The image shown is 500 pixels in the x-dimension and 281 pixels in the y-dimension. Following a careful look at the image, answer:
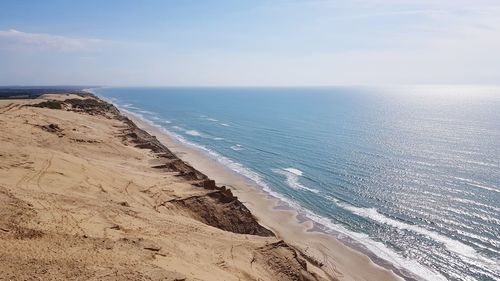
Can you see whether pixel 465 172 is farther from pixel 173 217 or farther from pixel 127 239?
pixel 127 239

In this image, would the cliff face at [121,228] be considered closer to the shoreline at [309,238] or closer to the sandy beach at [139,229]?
the sandy beach at [139,229]

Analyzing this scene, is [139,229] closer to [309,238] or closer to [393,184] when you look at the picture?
[309,238]

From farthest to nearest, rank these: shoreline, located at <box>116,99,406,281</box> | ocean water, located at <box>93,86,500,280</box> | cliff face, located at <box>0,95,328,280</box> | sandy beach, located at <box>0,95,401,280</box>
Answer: ocean water, located at <box>93,86,500,280</box> → shoreline, located at <box>116,99,406,281</box> → sandy beach, located at <box>0,95,401,280</box> → cliff face, located at <box>0,95,328,280</box>

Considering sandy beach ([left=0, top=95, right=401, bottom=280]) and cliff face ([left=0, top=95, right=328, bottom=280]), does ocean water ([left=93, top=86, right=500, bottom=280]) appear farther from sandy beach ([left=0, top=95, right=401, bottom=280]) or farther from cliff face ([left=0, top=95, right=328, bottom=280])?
cliff face ([left=0, top=95, right=328, bottom=280])

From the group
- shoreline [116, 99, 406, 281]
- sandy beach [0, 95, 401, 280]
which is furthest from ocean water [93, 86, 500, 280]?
sandy beach [0, 95, 401, 280]

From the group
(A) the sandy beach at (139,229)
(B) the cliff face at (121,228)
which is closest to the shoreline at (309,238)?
(A) the sandy beach at (139,229)

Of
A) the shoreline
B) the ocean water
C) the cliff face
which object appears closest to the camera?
the cliff face
